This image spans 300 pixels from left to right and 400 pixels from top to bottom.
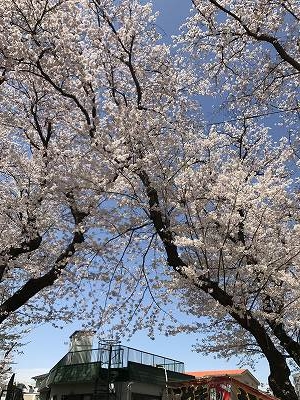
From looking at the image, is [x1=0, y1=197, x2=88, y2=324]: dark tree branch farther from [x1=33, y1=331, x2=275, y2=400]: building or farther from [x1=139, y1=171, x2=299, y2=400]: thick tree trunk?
[x1=33, y1=331, x2=275, y2=400]: building

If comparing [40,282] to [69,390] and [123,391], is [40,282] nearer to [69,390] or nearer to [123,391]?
[123,391]

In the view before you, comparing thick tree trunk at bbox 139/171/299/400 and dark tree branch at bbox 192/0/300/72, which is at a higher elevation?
dark tree branch at bbox 192/0/300/72

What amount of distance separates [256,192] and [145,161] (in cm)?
269

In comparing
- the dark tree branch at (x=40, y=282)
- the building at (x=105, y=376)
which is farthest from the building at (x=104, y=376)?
the dark tree branch at (x=40, y=282)

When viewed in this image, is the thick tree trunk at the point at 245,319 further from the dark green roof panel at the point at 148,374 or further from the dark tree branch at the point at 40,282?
the dark green roof panel at the point at 148,374

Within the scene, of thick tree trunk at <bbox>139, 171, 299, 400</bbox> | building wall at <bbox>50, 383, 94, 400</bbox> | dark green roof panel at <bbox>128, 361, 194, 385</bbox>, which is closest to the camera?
thick tree trunk at <bbox>139, 171, 299, 400</bbox>

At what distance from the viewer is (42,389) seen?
21281 mm

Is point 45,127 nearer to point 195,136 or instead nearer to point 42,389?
point 195,136

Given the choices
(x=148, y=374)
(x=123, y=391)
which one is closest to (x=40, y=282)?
(x=123, y=391)

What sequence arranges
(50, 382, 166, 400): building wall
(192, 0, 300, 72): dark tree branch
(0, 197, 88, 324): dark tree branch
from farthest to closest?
(50, 382, 166, 400): building wall → (0, 197, 88, 324): dark tree branch → (192, 0, 300, 72): dark tree branch

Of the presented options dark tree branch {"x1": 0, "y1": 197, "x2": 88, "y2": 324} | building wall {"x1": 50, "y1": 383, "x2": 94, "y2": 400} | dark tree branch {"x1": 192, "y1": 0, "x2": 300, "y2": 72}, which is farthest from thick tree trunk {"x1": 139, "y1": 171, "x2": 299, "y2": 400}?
building wall {"x1": 50, "y1": 383, "x2": 94, "y2": 400}

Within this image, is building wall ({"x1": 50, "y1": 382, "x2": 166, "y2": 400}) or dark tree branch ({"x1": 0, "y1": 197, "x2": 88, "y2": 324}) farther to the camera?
building wall ({"x1": 50, "y1": 382, "x2": 166, "y2": 400})

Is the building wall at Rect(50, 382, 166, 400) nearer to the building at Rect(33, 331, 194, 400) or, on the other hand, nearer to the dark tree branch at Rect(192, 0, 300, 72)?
the building at Rect(33, 331, 194, 400)

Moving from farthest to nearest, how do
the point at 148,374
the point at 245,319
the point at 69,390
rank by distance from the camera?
the point at 69,390 → the point at 148,374 → the point at 245,319
